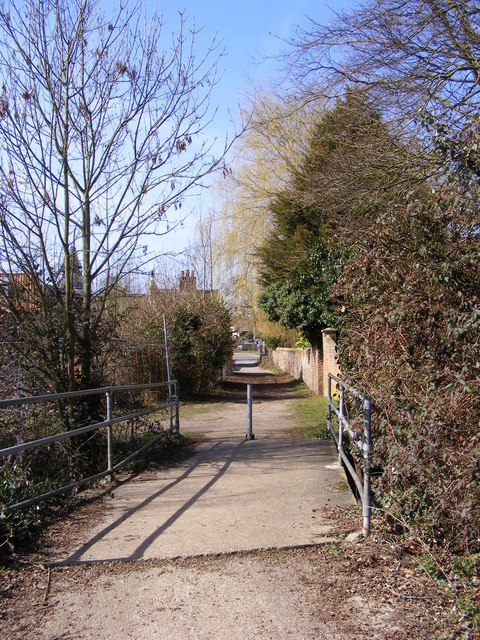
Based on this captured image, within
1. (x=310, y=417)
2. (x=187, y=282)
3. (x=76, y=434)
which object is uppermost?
(x=187, y=282)

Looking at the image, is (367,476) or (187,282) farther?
(187,282)

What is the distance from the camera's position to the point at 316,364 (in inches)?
819

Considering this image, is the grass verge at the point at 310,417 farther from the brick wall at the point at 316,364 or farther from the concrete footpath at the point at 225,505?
the concrete footpath at the point at 225,505

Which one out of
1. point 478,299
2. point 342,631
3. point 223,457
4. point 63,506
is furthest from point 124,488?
point 478,299

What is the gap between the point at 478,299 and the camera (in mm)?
4504

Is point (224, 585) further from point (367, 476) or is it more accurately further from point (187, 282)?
point (187, 282)

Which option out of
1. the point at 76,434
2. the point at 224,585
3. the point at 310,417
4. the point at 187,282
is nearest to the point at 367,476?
the point at 224,585

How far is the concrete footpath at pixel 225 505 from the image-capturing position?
477 cm

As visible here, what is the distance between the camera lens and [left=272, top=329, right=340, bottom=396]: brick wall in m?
17.7

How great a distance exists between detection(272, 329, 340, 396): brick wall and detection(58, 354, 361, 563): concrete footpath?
3953 mm

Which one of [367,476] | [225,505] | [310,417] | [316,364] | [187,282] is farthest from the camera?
[187,282]

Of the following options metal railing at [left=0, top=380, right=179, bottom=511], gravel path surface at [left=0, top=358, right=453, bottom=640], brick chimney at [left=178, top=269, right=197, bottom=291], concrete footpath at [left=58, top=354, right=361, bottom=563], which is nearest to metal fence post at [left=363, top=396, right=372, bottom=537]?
gravel path surface at [left=0, top=358, right=453, bottom=640]

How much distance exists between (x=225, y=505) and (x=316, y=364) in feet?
49.8

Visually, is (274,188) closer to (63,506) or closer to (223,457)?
(223,457)
